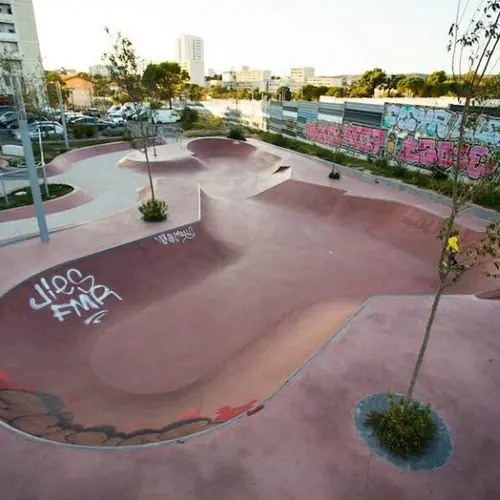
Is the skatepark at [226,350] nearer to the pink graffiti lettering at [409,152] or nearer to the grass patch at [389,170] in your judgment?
the grass patch at [389,170]

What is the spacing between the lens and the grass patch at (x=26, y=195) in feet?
48.1

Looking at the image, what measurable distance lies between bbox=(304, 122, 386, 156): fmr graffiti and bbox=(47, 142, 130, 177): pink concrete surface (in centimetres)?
1475

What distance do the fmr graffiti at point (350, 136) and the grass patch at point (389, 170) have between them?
1.93 feet

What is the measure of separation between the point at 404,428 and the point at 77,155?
2510 cm

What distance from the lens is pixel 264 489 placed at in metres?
4.81

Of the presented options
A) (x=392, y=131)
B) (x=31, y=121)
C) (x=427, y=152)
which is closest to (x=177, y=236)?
(x=427, y=152)

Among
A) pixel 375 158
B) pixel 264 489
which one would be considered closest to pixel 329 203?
pixel 375 158

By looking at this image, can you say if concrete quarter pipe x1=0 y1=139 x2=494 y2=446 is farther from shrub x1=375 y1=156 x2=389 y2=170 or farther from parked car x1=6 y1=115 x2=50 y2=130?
parked car x1=6 y1=115 x2=50 y2=130

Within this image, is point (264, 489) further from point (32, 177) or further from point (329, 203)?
point (329, 203)

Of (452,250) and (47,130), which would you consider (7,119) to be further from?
(452,250)

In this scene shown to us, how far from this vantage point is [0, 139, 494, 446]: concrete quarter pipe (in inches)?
266

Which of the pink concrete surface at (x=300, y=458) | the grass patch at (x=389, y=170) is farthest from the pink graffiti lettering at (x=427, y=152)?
the pink concrete surface at (x=300, y=458)

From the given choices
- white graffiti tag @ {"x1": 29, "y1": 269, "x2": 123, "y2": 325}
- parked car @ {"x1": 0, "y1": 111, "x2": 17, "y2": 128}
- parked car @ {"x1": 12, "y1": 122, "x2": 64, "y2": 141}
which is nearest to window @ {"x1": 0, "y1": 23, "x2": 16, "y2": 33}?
parked car @ {"x1": 0, "y1": 111, "x2": 17, "y2": 128}

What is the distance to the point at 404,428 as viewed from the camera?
17.9ft
